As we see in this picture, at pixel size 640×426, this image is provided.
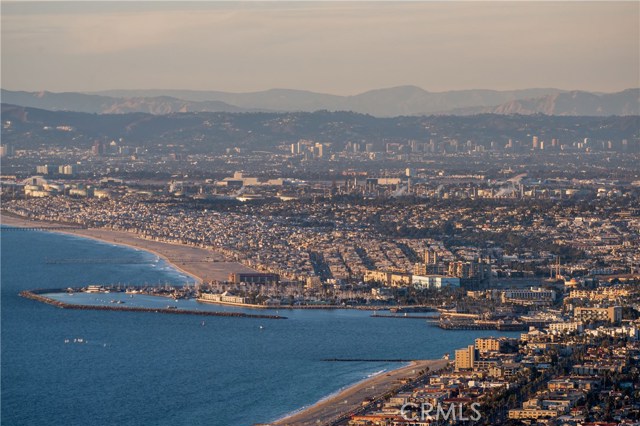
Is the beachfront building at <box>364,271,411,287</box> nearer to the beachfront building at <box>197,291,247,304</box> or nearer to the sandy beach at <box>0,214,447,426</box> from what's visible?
the sandy beach at <box>0,214,447,426</box>

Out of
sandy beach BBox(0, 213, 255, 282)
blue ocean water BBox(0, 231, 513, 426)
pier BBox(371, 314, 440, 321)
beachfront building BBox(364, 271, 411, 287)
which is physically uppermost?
beachfront building BBox(364, 271, 411, 287)

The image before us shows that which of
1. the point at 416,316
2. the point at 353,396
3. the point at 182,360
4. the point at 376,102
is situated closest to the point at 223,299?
the point at 416,316

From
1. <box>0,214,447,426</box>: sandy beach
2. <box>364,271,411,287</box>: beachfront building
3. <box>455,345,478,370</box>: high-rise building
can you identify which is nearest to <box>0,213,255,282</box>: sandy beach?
<box>0,214,447,426</box>: sandy beach

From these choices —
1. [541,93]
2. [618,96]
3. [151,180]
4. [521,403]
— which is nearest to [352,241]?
[521,403]

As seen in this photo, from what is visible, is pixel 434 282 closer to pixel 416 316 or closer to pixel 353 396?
pixel 416 316

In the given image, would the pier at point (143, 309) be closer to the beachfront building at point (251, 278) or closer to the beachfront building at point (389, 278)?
the beachfront building at point (251, 278)

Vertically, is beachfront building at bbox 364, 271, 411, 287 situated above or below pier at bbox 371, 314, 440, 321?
above

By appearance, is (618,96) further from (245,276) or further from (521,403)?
(521,403)

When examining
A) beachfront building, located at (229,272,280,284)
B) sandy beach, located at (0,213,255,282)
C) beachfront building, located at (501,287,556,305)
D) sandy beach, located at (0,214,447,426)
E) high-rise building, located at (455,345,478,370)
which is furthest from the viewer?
sandy beach, located at (0,213,255,282)
